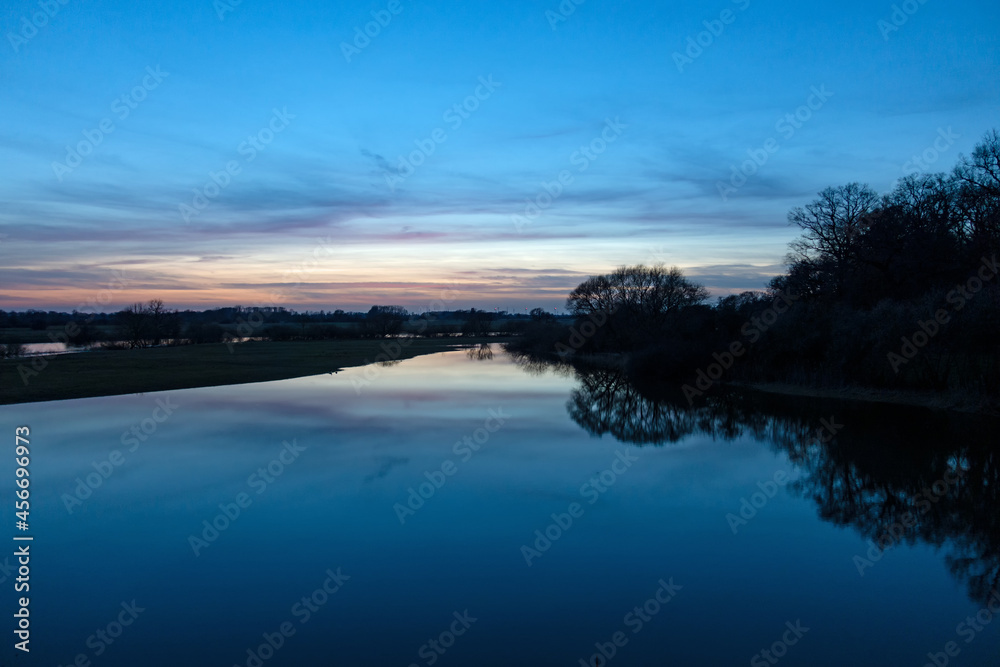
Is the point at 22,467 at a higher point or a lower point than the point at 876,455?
higher

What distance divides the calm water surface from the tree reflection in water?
3.6 inches

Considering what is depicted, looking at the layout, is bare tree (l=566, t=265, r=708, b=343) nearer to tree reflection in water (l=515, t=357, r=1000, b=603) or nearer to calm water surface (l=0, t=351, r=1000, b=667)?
tree reflection in water (l=515, t=357, r=1000, b=603)

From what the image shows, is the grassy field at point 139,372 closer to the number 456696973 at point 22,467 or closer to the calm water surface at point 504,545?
the number 456696973 at point 22,467

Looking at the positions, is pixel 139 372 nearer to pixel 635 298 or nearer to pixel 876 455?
pixel 876 455

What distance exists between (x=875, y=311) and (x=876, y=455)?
11886 mm

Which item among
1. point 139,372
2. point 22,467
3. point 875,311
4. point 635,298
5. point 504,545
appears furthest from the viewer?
point 635,298

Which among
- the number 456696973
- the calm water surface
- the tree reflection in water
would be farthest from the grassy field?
the tree reflection in water

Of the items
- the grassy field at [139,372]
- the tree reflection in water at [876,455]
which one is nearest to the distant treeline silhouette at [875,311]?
the tree reflection in water at [876,455]

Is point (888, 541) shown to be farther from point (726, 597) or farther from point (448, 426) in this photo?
point (448, 426)

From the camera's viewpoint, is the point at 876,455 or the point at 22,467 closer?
the point at 22,467

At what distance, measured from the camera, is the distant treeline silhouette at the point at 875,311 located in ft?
70.1

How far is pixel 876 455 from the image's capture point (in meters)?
14.5

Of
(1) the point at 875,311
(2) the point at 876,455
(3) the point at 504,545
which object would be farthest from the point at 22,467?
(1) the point at 875,311

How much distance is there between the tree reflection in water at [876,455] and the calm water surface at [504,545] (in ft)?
0.30
